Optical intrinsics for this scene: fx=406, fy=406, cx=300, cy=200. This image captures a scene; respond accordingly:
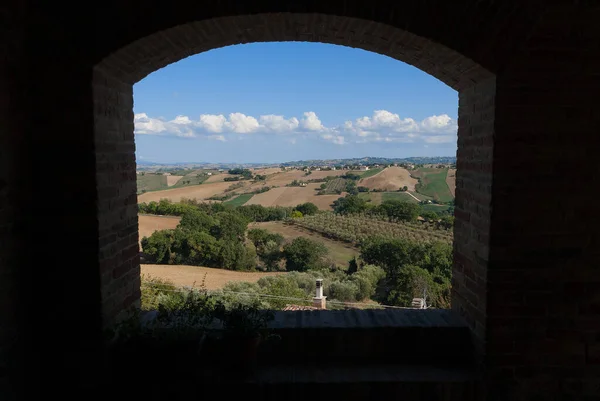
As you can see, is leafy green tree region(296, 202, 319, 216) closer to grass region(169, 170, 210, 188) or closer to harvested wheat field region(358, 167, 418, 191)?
harvested wheat field region(358, 167, 418, 191)

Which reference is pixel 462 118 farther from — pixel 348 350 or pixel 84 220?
pixel 84 220

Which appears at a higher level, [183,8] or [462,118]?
[183,8]

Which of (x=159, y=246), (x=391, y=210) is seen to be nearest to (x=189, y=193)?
(x=391, y=210)

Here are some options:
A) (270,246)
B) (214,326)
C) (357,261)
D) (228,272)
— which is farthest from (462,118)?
(270,246)

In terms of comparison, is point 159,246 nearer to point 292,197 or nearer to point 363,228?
point 363,228

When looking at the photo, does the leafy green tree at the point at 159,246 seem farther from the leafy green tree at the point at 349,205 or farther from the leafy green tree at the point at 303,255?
the leafy green tree at the point at 349,205

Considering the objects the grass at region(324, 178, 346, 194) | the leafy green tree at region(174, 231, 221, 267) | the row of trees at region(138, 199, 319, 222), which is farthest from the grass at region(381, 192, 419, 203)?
the leafy green tree at region(174, 231, 221, 267)
